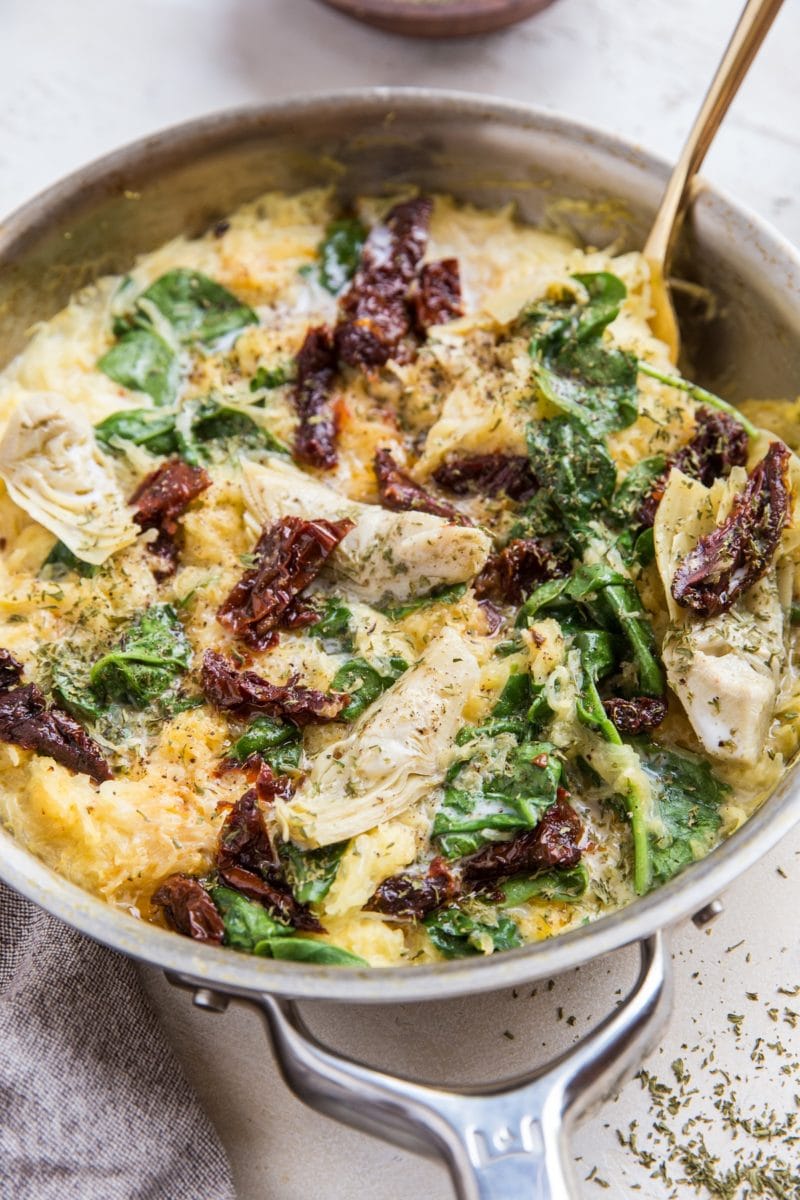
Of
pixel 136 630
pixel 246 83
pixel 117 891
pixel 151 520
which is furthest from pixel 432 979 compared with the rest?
pixel 246 83

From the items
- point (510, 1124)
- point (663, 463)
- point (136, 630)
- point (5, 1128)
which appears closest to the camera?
point (510, 1124)

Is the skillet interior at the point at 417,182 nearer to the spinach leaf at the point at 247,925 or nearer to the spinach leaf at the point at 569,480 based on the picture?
the spinach leaf at the point at 569,480

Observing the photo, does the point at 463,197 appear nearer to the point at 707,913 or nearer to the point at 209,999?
the point at 707,913

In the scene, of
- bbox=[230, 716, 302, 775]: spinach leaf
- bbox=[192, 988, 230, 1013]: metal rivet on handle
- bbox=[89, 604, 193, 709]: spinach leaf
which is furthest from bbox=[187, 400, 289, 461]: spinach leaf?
bbox=[192, 988, 230, 1013]: metal rivet on handle

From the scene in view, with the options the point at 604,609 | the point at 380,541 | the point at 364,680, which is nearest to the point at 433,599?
the point at 380,541

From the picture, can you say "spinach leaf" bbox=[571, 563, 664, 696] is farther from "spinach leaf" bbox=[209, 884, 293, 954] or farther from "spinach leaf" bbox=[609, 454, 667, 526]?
"spinach leaf" bbox=[209, 884, 293, 954]

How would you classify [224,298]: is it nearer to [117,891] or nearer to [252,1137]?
[117,891]
